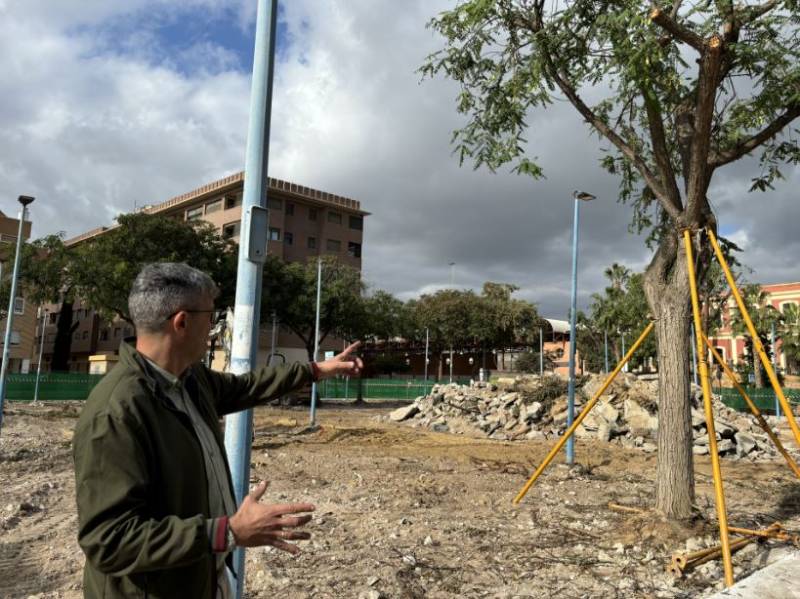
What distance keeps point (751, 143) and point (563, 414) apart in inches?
497

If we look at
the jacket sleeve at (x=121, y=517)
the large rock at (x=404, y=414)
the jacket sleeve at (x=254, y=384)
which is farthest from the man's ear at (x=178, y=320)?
the large rock at (x=404, y=414)

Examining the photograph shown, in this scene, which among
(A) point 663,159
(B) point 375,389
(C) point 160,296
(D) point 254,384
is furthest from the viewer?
(B) point 375,389

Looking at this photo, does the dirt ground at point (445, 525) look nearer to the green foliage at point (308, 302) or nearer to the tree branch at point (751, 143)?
the tree branch at point (751, 143)

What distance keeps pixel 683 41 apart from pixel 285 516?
6233mm

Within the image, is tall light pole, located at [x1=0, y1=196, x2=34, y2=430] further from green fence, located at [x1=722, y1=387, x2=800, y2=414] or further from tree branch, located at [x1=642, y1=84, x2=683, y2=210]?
green fence, located at [x1=722, y1=387, x2=800, y2=414]

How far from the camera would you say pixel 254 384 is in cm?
290

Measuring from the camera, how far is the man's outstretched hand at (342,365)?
305 centimetres

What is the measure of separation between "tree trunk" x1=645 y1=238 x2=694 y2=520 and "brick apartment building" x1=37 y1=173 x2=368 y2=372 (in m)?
42.4

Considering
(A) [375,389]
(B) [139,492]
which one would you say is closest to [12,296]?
(B) [139,492]

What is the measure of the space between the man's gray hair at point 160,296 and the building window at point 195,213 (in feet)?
182

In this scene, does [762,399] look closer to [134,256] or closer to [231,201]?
[134,256]

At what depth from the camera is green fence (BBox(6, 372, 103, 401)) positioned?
89.8 ft

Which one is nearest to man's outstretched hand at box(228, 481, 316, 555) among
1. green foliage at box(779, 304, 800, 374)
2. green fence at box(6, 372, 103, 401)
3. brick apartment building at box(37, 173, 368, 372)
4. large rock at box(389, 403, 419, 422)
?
large rock at box(389, 403, 419, 422)

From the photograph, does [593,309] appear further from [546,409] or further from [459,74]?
[459,74]
